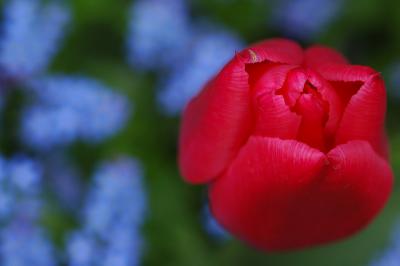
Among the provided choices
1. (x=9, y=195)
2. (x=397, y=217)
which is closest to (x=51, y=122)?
(x=9, y=195)

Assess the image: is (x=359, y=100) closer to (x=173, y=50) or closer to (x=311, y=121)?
(x=311, y=121)

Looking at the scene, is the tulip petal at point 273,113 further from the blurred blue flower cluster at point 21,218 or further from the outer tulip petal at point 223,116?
the blurred blue flower cluster at point 21,218

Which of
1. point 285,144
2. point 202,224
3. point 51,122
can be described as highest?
point 285,144

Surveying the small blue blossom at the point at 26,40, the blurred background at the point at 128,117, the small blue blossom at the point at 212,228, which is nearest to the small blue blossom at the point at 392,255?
the blurred background at the point at 128,117

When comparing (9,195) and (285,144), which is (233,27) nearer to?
(9,195)

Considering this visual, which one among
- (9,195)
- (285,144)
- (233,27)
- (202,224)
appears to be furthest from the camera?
(233,27)

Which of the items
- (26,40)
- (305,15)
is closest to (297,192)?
(26,40)

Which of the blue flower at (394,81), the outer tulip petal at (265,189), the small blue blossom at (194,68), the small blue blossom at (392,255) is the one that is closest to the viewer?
the outer tulip petal at (265,189)
